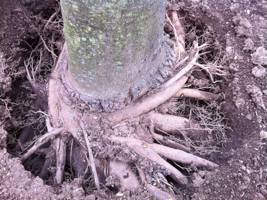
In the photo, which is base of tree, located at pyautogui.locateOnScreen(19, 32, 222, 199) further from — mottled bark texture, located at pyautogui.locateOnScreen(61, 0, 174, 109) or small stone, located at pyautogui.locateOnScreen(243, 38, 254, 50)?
small stone, located at pyautogui.locateOnScreen(243, 38, 254, 50)

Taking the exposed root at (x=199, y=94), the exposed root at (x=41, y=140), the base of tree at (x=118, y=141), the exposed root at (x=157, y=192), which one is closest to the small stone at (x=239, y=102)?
the exposed root at (x=199, y=94)

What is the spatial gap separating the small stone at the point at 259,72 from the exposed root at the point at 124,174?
72 cm

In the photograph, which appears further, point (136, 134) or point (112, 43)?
point (136, 134)

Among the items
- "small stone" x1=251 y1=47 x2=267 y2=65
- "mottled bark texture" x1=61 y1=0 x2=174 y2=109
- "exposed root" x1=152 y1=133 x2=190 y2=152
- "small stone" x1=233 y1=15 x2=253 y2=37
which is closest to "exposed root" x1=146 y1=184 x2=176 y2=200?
"exposed root" x1=152 y1=133 x2=190 y2=152

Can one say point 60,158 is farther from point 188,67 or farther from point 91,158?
point 188,67

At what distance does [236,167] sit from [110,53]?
26.4 inches

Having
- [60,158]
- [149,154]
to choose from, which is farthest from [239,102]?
[60,158]

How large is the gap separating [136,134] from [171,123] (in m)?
0.19

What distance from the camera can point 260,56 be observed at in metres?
1.77

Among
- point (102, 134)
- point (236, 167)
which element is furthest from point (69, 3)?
point (236, 167)

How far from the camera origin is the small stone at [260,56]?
69.5 inches

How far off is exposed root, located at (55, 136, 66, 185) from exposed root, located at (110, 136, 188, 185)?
0.76 feet

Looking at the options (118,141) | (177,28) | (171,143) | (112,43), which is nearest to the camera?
(112,43)

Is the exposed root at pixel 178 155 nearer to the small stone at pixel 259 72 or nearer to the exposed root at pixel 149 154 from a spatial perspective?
the exposed root at pixel 149 154
